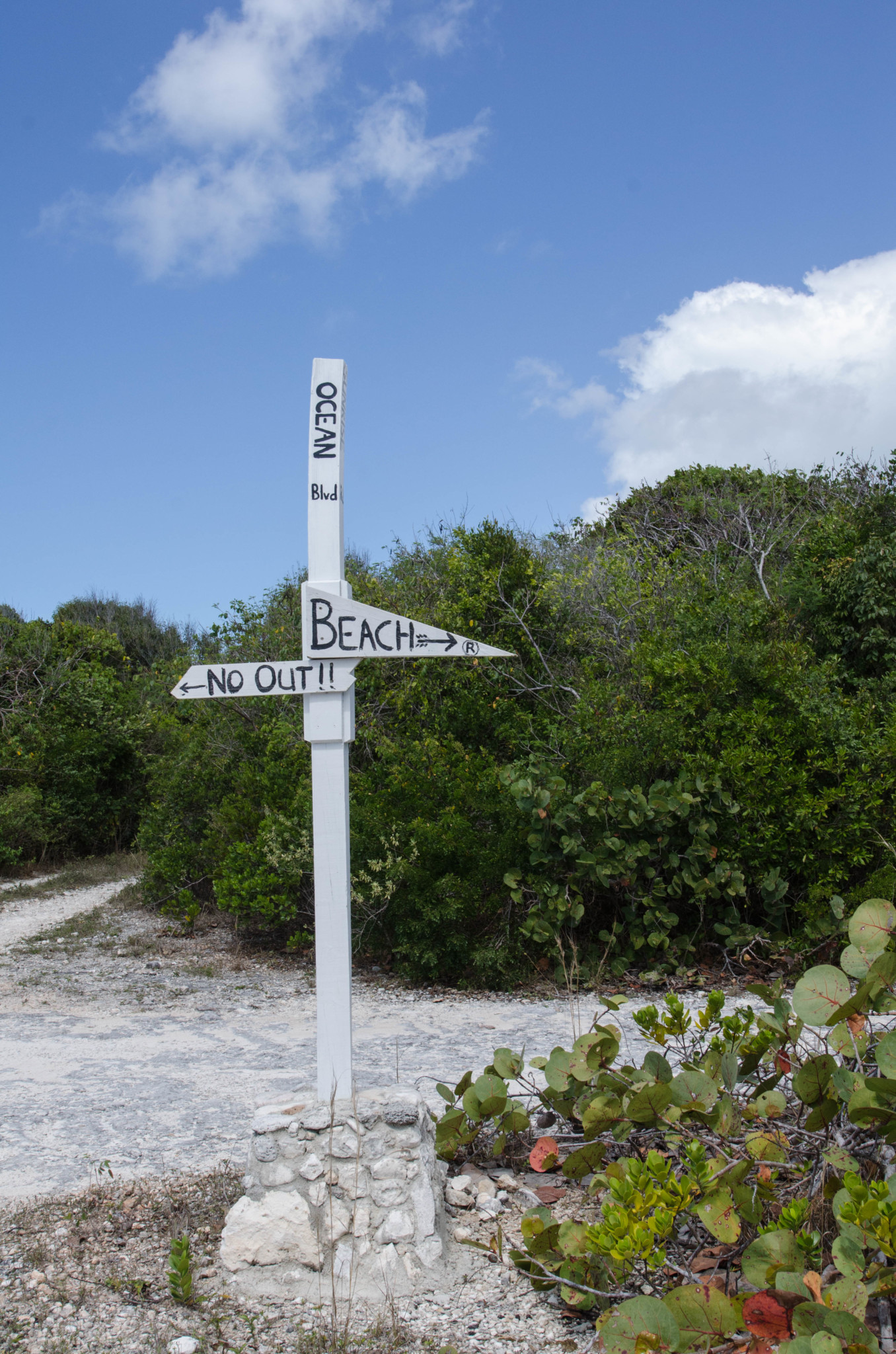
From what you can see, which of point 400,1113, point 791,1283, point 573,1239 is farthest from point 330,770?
point 791,1283

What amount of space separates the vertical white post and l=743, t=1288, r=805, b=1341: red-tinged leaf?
136cm

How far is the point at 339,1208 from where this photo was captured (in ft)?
9.55

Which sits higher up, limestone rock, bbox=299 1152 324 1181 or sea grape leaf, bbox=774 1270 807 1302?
sea grape leaf, bbox=774 1270 807 1302

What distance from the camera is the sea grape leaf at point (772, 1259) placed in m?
2.20

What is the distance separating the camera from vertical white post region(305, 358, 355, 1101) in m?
3.17

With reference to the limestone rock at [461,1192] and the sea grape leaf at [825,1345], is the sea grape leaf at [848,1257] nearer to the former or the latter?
the sea grape leaf at [825,1345]

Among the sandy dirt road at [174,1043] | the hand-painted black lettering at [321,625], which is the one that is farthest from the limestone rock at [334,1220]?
the hand-painted black lettering at [321,625]

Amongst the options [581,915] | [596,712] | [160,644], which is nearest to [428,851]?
[581,915]

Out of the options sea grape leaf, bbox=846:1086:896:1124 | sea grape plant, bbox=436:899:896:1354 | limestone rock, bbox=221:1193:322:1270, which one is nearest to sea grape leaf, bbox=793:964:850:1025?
sea grape plant, bbox=436:899:896:1354

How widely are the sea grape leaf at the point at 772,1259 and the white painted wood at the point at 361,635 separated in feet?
6.15

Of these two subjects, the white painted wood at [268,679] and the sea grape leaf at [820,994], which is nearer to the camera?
the sea grape leaf at [820,994]

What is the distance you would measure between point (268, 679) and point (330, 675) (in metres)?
0.24

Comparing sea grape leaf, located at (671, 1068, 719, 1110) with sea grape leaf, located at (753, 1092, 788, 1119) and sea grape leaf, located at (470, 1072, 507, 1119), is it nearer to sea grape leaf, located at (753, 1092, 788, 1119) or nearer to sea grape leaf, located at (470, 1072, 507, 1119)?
sea grape leaf, located at (753, 1092, 788, 1119)

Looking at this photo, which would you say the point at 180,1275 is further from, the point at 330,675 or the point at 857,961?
the point at 857,961
